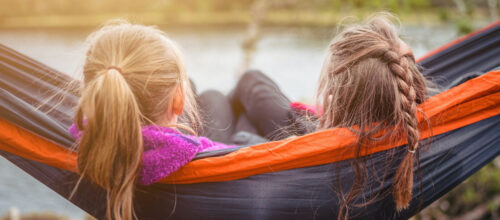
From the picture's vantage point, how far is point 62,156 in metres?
1.00

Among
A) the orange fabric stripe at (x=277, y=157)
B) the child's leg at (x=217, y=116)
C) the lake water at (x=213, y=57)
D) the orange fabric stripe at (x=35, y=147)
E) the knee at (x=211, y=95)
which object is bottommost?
the lake water at (x=213, y=57)

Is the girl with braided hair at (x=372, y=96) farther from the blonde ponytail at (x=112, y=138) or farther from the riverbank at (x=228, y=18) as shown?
the blonde ponytail at (x=112, y=138)

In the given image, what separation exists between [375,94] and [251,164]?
37 cm

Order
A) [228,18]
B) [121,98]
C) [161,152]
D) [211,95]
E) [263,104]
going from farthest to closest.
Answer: [228,18], [211,95], [263,104], [161,152], [121,98]

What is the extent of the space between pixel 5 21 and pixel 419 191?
24.7 ft

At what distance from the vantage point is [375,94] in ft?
3.32

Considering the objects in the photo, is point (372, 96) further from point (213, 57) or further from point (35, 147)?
point (213, 57)

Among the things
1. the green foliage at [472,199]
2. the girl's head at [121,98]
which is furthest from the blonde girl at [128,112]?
the green foliage at [472,199]

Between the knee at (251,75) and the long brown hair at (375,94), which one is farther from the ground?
the long brown hair at (375,94)

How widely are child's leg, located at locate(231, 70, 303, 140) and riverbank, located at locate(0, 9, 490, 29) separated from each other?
41 cm

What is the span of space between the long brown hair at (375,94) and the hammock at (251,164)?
1.2 inches

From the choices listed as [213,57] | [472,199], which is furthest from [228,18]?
[472,199]

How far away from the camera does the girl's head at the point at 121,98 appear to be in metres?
0.88

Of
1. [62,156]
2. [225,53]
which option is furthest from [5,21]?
[62,156]
